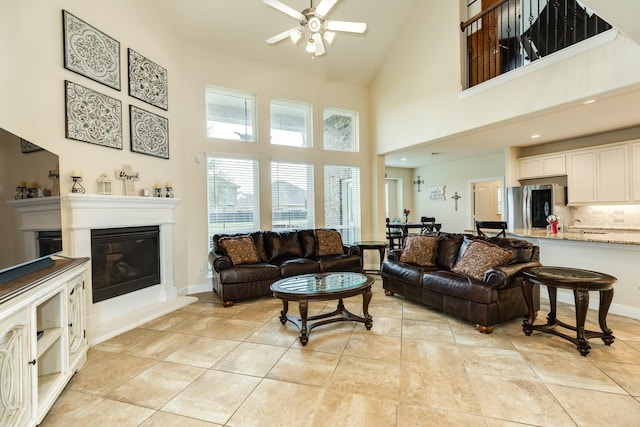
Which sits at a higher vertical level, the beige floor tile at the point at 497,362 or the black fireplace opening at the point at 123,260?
the black fireplace opening at the point at 123,260

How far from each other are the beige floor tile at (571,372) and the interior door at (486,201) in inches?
224

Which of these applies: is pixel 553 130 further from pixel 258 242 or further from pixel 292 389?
pixel 292 389

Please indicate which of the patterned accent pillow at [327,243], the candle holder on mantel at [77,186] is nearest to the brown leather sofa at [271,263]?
the patterned accent pillow at [327,243]

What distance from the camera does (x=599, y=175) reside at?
16.1ft

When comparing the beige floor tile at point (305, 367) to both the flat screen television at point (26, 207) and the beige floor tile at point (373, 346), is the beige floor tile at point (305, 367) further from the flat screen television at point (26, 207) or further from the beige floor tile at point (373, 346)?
the flat screen television at point (26, 207)

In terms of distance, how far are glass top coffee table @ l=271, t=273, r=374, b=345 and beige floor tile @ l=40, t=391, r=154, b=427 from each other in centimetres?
130

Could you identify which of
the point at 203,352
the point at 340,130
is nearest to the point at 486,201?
the point at 340,130

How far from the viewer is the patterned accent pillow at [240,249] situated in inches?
165

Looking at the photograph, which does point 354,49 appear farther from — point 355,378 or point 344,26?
point 355,378

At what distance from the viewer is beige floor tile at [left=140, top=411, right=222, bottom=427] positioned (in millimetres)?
1712

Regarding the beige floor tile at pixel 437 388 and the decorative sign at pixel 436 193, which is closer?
the beige floor tile at pixel 437 388

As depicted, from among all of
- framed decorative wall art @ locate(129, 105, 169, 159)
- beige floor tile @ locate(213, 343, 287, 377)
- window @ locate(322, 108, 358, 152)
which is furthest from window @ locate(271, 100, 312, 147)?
beige floor tile @ locate(213, 343, 287, 377)

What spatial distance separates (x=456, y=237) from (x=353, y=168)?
2.73 metres

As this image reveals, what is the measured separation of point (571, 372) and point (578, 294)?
67 cm
